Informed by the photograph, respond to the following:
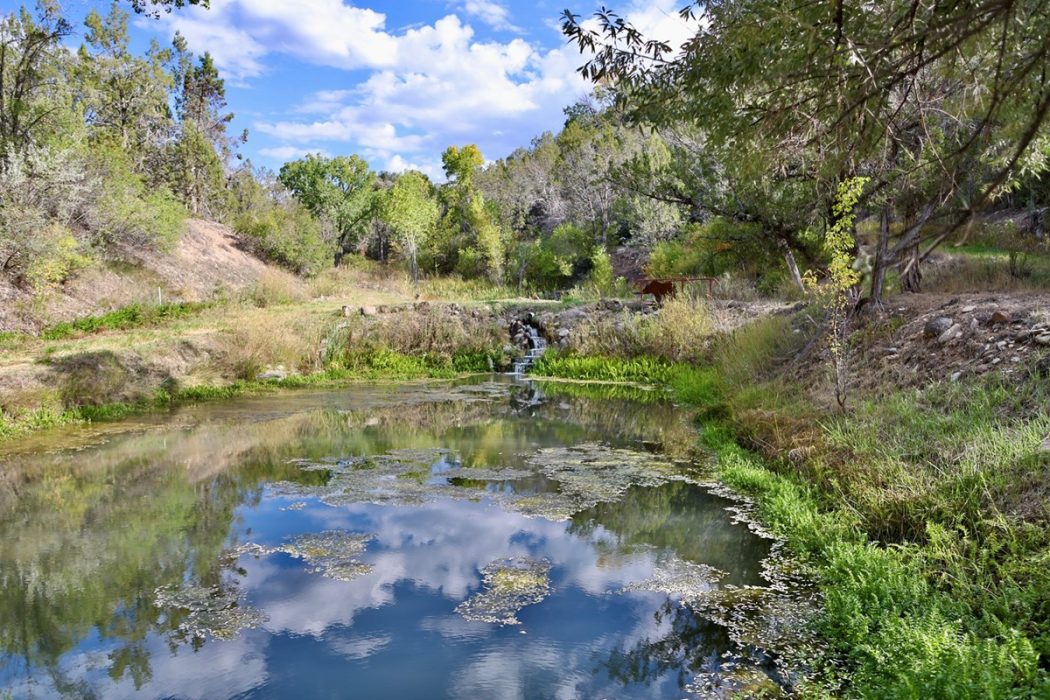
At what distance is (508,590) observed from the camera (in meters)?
5.55

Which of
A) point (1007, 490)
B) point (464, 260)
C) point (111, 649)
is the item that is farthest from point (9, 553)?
point (464, 260)

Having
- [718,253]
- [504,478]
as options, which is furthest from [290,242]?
[504,478]

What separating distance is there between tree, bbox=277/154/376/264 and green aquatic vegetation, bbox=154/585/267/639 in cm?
3689

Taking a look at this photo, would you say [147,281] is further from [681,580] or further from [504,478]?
[681,580]

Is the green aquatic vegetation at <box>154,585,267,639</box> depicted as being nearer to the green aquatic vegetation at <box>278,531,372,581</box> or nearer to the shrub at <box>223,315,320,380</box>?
the green aquatic vegetation at <box>278,531,372,581</box>

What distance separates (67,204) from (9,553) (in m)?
17.1

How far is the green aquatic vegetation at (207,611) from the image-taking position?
4875mm

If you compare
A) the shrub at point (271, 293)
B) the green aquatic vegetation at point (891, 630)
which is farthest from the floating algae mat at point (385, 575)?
the shrub at point (271, 293)

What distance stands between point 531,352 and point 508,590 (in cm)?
1467

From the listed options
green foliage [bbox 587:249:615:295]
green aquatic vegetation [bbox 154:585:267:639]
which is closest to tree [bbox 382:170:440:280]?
green foliage [bbox 587:249:615:295]

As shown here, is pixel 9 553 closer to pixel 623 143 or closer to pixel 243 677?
pixel 243 677

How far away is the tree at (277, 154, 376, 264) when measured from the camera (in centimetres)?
4081

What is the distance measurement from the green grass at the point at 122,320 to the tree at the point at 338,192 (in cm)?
2262

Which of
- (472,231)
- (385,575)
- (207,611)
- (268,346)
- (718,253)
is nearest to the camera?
(207,611)
